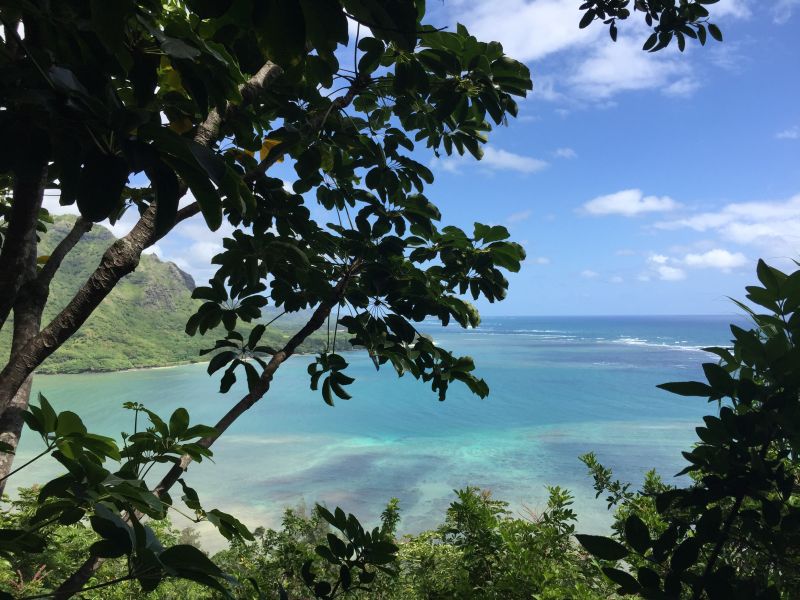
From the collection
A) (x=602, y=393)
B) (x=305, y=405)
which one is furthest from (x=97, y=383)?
(x=602, y=393)

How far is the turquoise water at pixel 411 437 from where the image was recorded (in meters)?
12.5

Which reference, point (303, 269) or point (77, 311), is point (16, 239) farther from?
point (303, 269)

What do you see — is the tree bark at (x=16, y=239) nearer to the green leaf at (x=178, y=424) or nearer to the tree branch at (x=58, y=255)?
the tree branch at (x=58, y=255)

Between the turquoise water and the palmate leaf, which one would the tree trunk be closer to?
the palmate leaf

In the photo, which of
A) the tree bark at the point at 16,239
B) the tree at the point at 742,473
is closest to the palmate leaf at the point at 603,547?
the tree at the point at 742,473

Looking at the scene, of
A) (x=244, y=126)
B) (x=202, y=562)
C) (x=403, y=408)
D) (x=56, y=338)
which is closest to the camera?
(x=202, y=562)

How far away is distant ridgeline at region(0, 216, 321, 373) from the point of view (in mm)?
32438

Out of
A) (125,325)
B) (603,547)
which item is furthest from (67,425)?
(125,325)

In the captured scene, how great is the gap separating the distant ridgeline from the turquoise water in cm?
307

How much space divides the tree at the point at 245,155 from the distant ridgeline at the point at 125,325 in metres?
27.9

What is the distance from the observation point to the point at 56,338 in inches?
30.8

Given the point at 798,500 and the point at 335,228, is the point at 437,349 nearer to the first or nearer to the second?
the point at 335,228

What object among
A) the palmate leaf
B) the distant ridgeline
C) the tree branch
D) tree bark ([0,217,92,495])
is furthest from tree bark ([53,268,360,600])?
the distant ridgeline

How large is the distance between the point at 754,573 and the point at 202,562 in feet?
2.36
